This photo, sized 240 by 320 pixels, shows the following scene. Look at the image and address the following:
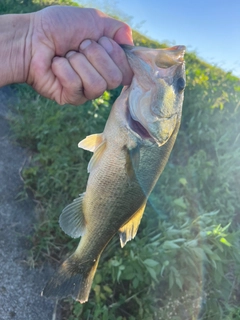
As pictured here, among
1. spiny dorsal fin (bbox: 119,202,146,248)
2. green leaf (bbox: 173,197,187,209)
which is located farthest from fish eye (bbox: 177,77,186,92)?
green leaf (bbox: 173,197,187,209)

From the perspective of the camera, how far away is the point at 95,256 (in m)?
2.08

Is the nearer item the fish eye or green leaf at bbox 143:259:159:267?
the fish eye

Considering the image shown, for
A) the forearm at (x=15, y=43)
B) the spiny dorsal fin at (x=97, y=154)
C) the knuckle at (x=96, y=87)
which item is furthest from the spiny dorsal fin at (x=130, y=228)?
the forearm at (x=15, y=43)

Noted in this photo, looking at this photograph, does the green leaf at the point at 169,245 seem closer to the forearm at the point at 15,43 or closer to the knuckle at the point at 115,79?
the knuckle at the point at 115,79

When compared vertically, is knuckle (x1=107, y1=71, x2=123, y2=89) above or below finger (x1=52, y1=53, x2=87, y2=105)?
above

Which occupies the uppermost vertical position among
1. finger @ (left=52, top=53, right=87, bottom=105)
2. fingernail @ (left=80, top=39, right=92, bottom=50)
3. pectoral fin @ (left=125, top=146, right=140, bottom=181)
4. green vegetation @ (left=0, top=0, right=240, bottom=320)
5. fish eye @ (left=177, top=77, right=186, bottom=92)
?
fish eye @ (left=177, top=77, right=186, bottom=92)

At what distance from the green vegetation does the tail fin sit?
1.99 feet

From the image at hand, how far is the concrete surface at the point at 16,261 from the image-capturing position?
109 inches

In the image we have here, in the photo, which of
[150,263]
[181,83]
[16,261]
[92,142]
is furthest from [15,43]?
[16,261]

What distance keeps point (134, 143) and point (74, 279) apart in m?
0.87

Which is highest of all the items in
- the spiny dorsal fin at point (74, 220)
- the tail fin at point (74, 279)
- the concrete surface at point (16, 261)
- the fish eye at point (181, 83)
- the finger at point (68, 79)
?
the fish eye at point (181, 83)

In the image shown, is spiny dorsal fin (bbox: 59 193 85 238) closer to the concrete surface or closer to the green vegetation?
the green vegetation

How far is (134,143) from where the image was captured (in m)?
1.82

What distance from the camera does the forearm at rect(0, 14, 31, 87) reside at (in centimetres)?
192
